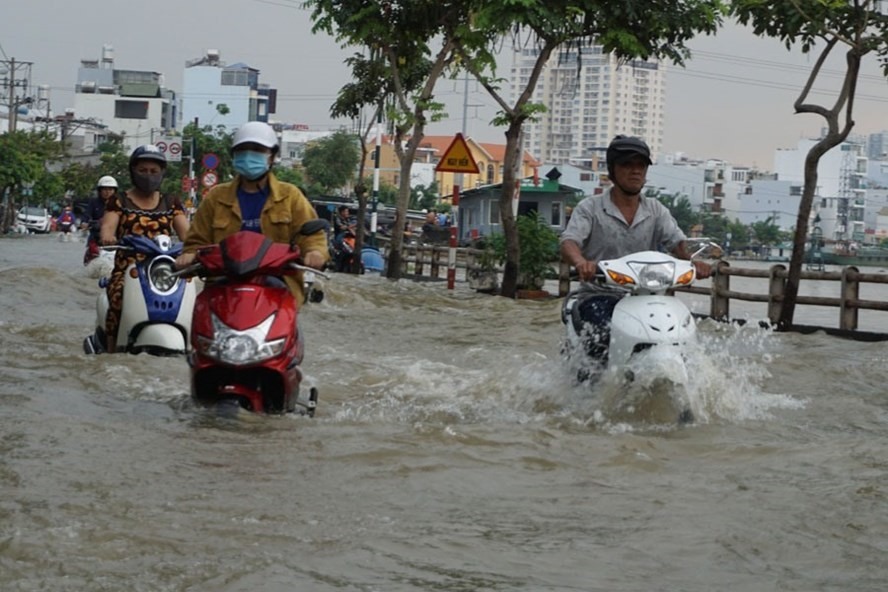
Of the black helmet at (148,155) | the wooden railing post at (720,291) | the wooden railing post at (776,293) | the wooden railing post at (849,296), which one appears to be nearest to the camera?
the black helmet at (148,155)

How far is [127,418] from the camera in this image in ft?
25.9

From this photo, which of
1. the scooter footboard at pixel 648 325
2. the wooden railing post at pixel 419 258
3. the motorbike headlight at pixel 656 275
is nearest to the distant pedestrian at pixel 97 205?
the scooter footboard at pixel 648 325

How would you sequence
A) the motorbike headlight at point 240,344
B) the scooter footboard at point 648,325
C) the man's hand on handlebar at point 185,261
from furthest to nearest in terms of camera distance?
1. the scooter footboard at point 648,325
2. the man's hand on handlebar at point 185,261
3. the motorbike headlight at point 240,344

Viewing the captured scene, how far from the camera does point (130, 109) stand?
151 m

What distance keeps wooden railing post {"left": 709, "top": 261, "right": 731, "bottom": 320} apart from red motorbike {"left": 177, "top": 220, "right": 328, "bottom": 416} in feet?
42.3

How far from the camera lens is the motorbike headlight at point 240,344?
7012mm

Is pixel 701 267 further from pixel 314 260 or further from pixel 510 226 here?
pixel 510 226

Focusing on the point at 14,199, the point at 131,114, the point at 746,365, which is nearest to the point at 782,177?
the point at 131,114

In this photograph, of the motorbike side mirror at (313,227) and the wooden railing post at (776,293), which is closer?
the motorbike side mirror at (313,227)

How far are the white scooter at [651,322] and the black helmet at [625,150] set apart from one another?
601 millimetres

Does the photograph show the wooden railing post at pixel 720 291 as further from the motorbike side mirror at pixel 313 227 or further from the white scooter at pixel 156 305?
the motorbike side mirror at pixel 313 227

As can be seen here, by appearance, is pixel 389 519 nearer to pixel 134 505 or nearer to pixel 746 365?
pixel 134 505

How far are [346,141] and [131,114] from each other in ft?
146

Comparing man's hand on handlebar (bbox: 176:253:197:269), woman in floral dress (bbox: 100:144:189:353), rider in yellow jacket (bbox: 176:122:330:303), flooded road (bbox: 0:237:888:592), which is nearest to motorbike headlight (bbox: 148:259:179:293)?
woman in floral dress (bbox: 100:144:189:353)
